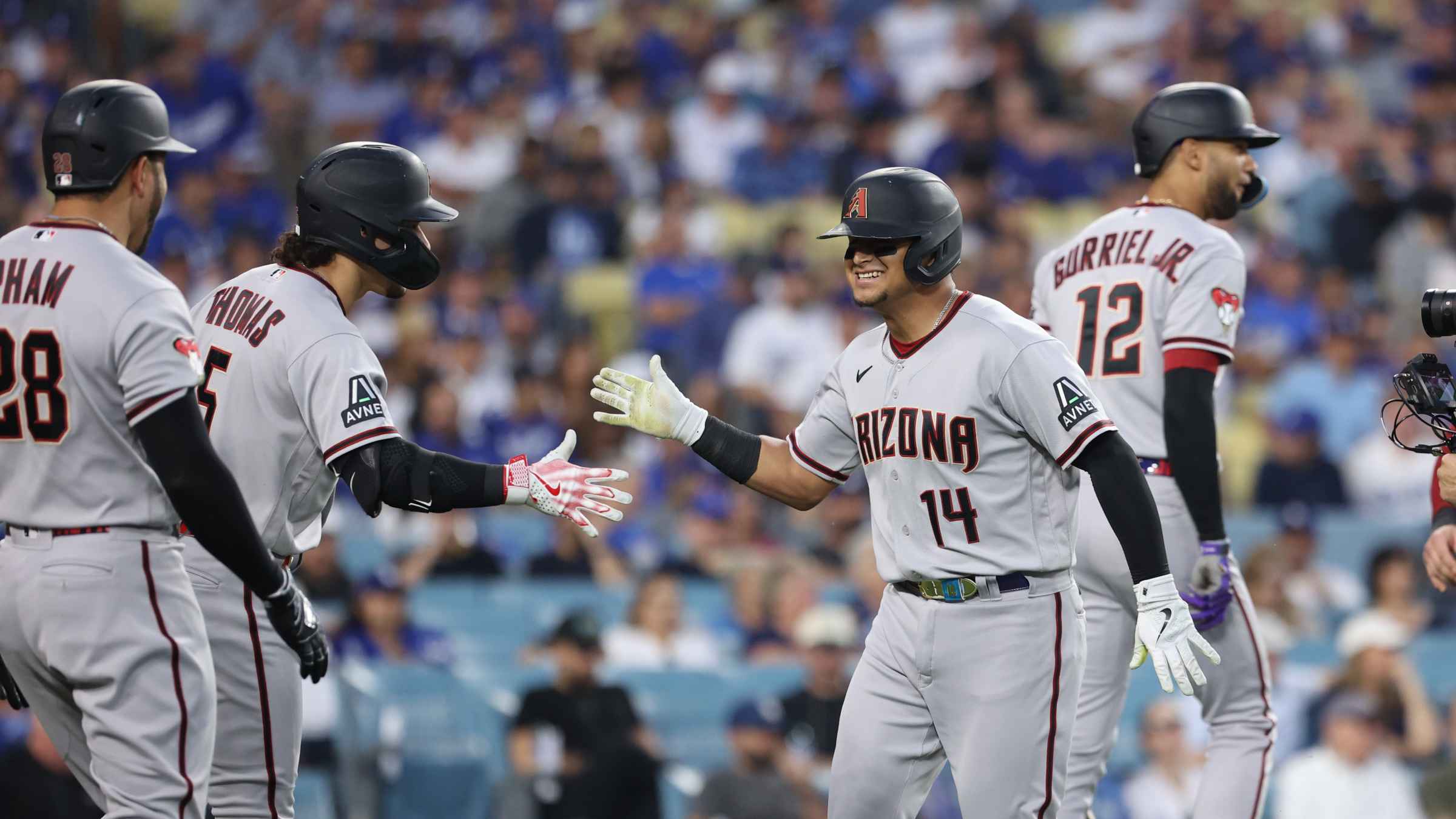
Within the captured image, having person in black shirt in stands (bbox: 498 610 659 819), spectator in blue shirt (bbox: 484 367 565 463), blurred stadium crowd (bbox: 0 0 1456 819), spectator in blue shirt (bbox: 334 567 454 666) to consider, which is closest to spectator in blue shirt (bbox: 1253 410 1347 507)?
blurred stadium crowd (bbox: 0 0 1456 819)

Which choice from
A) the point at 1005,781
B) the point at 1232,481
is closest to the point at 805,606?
the point at 1232,481

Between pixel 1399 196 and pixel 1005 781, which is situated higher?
pixel 1399 196

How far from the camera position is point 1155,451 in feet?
17.2

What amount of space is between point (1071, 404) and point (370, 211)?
6.28 ft

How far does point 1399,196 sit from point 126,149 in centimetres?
1101

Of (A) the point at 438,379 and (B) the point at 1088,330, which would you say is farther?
(A) the point at 438,379

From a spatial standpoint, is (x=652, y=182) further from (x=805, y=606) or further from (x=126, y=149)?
(x=126, y=149)

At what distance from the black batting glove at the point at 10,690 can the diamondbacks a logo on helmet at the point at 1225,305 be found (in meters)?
3.51

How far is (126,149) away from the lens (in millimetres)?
4109

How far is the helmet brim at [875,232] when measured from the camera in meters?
4.48

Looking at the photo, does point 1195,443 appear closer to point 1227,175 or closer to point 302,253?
point 1227,175

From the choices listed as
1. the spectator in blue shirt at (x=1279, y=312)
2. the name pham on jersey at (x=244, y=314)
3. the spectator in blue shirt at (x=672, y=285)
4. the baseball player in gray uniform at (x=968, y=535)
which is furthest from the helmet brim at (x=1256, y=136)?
the spectator in blue shirt at (x=1279, y=312)

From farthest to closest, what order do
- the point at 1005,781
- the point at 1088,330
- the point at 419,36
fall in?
the point at 419,36, the point at 1088,330, the point at 1005,781

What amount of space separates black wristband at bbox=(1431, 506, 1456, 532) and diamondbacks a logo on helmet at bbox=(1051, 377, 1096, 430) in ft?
3.85
